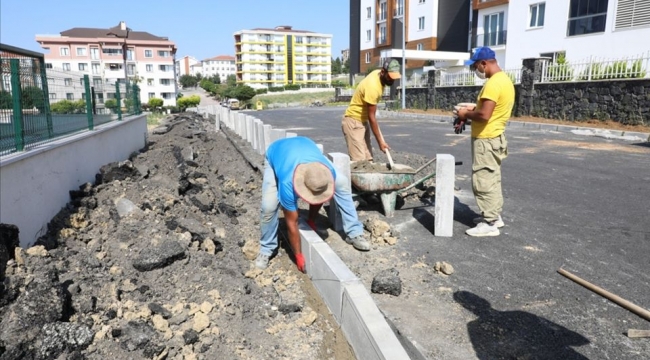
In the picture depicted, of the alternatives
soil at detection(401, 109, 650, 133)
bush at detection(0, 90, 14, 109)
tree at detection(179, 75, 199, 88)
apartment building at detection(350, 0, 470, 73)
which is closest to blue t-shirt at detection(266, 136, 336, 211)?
bush at detection(0, 90, 14, 109)

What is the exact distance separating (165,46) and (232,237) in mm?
71738

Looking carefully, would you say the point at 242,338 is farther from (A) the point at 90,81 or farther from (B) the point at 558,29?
(B) the point at 558,29

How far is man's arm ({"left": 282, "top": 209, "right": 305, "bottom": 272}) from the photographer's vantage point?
12.8ft

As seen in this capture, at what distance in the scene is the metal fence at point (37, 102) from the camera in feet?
15.9

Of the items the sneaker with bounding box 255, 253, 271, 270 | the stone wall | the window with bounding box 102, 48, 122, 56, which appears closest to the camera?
the sneaker with bounding box 255, 253, 271, 270

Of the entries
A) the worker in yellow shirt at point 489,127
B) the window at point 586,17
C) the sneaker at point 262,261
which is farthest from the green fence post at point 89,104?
the window at point 586,17

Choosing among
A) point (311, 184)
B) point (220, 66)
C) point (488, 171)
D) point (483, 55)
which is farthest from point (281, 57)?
point (311, 184)

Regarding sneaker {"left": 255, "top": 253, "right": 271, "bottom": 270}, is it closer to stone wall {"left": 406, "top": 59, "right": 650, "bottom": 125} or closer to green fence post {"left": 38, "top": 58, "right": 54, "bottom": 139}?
green fence post {"left": 38, "top": 58, "right": 54, "bottom": 139}

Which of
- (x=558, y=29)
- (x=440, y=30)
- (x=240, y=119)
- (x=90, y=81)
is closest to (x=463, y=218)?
(x=90, y=81)

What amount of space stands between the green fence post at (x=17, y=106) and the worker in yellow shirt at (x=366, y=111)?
3.81 m

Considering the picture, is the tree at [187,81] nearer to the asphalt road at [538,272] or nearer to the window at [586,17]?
the window at [586,17]

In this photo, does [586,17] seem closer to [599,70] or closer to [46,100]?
[599,70]

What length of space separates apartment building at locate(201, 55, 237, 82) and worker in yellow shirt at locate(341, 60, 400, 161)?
497 feet

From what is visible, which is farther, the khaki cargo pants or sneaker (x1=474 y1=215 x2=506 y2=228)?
sneaker (x1=474 y1=215 x2=506 y2=228)
